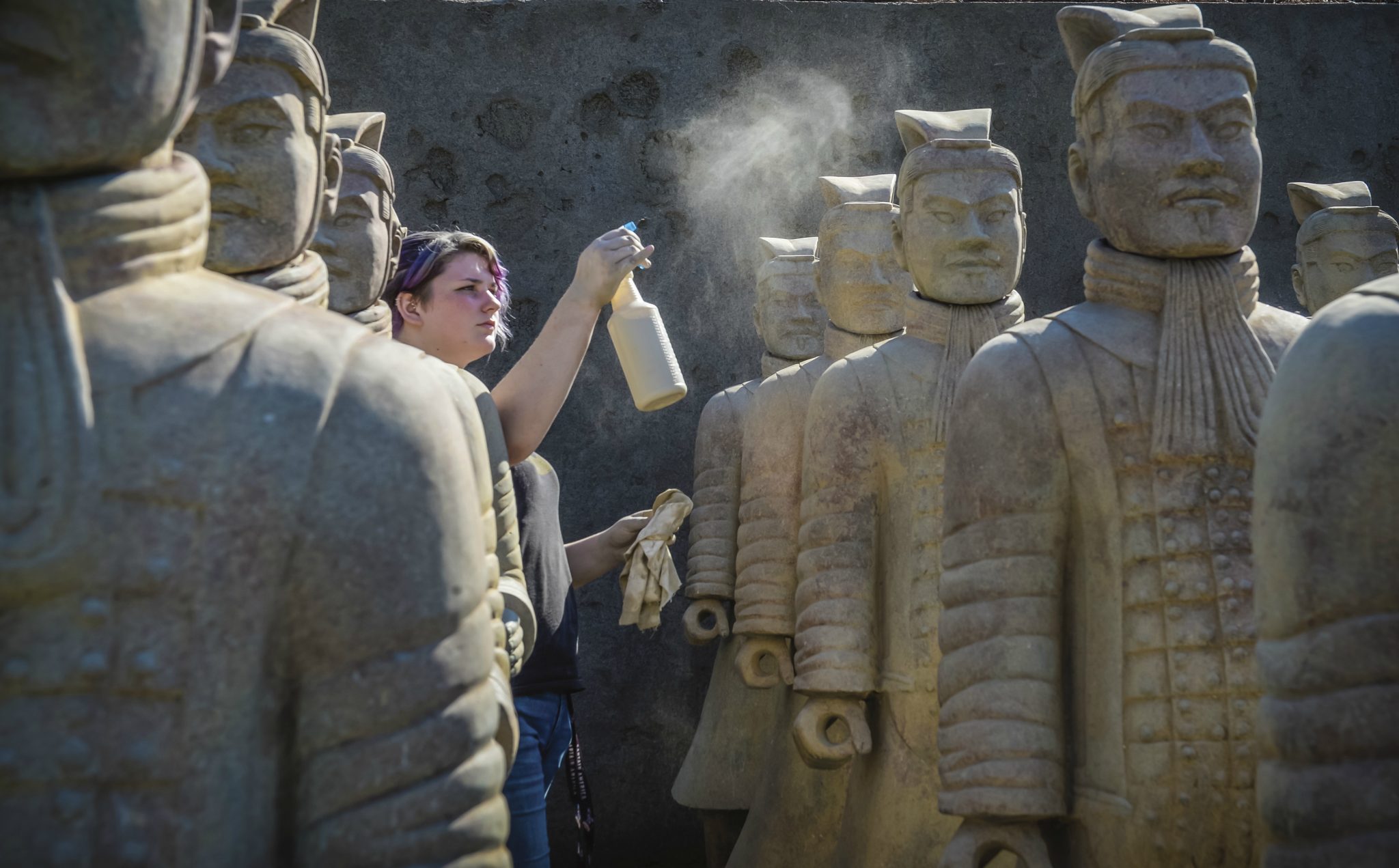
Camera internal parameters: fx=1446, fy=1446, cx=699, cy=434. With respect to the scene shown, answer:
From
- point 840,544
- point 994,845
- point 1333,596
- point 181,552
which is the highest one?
point 181,552

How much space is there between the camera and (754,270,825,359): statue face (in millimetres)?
5441

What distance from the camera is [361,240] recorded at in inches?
121

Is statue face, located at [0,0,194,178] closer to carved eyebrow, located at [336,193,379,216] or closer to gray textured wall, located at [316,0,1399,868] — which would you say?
carved eyebrow, located at [336,193,379,216]

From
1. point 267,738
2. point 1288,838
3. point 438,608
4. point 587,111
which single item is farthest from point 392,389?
point 587,111

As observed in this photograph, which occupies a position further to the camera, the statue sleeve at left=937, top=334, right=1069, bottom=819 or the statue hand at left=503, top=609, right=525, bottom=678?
the statue hand at left=503, top=609, right=525, bottom=678

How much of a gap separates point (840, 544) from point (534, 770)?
87cm

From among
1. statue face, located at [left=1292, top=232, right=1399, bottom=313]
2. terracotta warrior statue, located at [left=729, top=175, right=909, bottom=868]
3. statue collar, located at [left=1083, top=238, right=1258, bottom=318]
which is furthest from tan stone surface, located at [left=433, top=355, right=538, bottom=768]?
statue face, located at [left=1292, top=232, right=1399, bottom=313]

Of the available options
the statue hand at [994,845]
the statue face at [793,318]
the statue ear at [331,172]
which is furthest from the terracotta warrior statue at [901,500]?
the statue face at [793,318]

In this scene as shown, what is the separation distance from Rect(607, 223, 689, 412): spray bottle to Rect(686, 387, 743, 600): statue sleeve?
70.6 inches

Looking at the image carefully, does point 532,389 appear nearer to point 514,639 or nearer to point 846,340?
point 514,639

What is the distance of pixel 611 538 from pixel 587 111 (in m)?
3.09

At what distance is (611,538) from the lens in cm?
399

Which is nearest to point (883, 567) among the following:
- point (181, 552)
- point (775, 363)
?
point (775, 363)

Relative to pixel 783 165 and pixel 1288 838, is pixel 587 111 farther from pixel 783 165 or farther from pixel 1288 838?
pixel 1288 838
